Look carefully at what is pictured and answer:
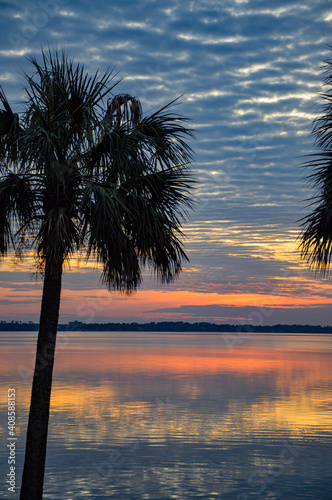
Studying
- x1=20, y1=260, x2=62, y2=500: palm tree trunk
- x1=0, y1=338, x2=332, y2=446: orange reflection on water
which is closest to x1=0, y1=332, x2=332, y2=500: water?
x1=0, y1=338, x2=332, y2=446: orange reflection on water

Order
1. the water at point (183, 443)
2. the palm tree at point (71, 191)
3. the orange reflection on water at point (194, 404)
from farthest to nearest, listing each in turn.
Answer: the orange reflection on water at point (194, 404) → the water at point (183, 443) → the palm tree at point (71, 191)

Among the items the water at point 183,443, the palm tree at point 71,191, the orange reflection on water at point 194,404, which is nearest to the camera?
the palm tree at point 71,191

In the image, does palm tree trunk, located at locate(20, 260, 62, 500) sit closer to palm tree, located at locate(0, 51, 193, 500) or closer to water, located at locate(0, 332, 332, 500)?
palm tree, located at locate(0, 51, 193, 500)

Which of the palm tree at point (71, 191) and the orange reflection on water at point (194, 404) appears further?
the orange reflection on water at point (194, 404)

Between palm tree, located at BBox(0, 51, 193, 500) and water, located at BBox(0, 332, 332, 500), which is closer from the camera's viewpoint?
palm tree, located at BBox(0, 51, 193, 500)

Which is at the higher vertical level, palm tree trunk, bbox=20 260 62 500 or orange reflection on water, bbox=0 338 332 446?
palm tree trunk, bbox=20 260 62 500

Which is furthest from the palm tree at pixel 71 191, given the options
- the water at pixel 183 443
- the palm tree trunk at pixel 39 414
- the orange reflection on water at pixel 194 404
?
the orange reflection on water at pixel 194 404

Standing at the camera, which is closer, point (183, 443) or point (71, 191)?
point (71, 191)

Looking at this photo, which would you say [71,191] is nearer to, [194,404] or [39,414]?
[39,414]

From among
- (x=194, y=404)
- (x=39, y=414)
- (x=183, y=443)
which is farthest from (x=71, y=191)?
(x=194, y=404)

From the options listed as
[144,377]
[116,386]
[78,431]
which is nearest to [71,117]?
[78,431]

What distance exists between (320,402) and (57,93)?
108ft

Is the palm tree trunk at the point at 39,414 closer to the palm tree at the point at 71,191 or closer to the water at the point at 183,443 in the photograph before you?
the palm tree at the point at 71,191

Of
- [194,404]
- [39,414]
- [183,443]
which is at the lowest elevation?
[194,404]
